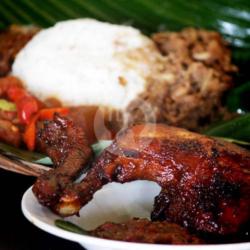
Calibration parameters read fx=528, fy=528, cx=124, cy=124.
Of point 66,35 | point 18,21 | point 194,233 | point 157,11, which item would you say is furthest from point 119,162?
point 18,21

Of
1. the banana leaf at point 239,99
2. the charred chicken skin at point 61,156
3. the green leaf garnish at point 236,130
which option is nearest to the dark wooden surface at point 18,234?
the charred chicken skin at point 61,156

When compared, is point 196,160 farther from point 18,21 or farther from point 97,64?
point 18,21

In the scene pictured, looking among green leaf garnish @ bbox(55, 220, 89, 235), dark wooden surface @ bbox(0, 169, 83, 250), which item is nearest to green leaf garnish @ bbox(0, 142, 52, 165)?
dark wooden surface @ bbox(0, 169, 83, 250)

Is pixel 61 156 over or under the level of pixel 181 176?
under

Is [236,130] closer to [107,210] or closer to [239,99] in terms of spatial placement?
[107,210]

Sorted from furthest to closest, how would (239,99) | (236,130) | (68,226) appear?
1. (239,99)
2. (236,130)
3. (68,226)

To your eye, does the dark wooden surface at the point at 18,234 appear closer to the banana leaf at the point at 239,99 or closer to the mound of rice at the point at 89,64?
the mound of rice at the point at 89,64

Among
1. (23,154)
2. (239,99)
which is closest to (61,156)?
(23,154)
